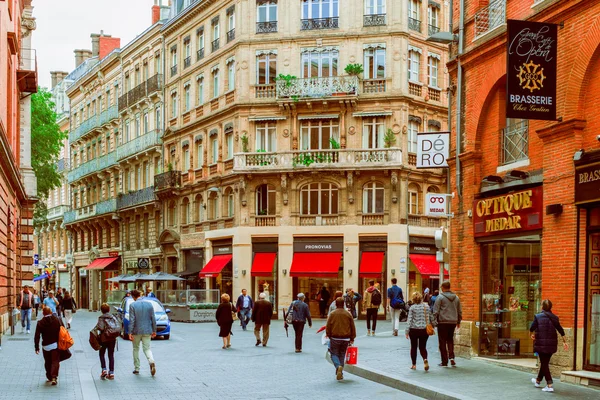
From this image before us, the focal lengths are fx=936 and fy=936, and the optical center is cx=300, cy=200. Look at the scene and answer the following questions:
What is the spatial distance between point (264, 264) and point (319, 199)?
4.18 metres

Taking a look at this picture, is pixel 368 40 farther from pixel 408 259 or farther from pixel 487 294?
pixel 487 294

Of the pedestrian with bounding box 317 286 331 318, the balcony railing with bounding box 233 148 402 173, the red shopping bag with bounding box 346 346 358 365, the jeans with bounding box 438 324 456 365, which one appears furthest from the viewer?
the pedestrian with bounding box 317 286 331 318

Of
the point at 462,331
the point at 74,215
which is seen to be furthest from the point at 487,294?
the point at 74,215

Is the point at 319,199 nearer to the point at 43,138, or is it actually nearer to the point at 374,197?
the point at 374,197

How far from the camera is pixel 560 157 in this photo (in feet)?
55.4

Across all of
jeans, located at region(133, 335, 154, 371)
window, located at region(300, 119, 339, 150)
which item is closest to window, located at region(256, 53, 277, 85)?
window, located at region(300, 119, 339, 150)

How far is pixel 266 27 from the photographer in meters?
47.0

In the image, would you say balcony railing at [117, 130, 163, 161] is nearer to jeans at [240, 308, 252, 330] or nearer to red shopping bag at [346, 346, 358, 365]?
jeans at [240, 308, 252, 330]

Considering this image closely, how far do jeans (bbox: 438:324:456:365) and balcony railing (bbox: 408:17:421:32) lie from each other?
2878 centimetres

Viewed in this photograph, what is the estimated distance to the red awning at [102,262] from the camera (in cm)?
6488

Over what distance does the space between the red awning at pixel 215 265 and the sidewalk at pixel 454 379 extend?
25483mm

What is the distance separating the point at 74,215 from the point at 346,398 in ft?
205

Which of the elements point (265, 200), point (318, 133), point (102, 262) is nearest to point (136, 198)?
point (102, 262)

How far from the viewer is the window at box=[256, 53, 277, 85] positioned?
46781 mm
